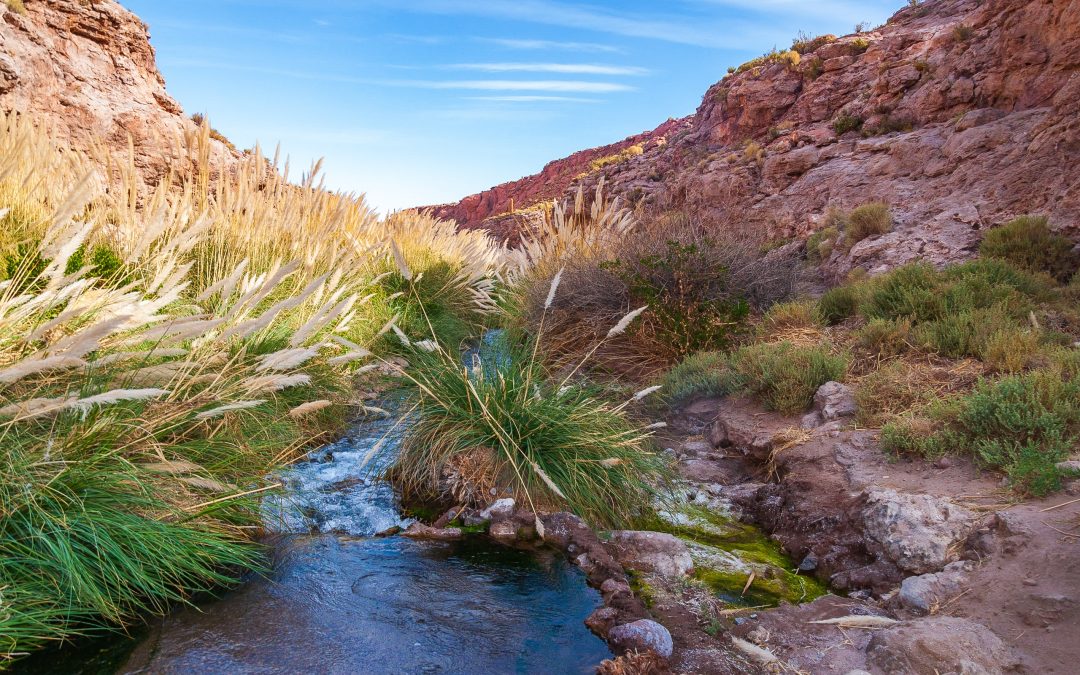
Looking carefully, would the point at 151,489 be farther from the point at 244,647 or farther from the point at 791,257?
the point at 791,257

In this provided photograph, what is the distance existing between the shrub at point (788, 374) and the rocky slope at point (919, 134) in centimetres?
403

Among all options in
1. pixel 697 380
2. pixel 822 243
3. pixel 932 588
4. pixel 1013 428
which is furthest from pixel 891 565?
pixel 822 243

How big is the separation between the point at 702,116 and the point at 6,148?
30848 millimetres

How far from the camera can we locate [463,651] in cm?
237

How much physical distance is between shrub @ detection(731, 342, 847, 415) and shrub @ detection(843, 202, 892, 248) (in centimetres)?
516

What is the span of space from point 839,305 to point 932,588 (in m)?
5.01

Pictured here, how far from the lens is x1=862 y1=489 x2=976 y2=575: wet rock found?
3080 millimetres

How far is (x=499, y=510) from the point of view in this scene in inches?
138

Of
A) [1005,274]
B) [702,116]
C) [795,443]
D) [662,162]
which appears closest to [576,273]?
[795,443]

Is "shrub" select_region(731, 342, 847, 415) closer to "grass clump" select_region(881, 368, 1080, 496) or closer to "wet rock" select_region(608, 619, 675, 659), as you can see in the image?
"grass clump" select_region(881, 368, 1080, 496)

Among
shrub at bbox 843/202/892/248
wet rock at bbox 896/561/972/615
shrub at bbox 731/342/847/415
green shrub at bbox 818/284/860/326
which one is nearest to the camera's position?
wet rock at bbox 896/561/972/615

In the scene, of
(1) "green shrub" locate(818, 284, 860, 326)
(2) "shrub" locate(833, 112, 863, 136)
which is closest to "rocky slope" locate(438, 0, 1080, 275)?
(2) "shrub" locate(833, 112, 863, 136)

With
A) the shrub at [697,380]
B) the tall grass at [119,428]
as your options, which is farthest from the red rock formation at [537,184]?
the tall grass at [119,428]

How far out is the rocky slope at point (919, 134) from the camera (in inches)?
352
